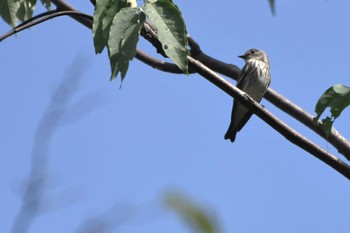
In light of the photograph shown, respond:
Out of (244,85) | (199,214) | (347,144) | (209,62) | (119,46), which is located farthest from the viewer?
(244,85)

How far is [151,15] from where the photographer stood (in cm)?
266

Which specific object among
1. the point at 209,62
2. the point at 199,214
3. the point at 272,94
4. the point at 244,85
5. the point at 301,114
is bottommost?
the point at 199,214

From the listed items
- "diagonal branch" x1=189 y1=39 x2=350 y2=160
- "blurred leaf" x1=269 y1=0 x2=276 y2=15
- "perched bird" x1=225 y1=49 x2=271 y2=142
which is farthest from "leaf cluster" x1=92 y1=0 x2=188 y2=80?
"perched bird" x1=225 y1=49 x2=271 y2=142

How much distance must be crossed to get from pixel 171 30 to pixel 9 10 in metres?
1.56

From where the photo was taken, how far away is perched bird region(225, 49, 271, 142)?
9.03 meters

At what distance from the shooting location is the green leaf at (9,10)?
3838 mm

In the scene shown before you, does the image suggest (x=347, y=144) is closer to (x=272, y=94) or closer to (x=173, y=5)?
(x=272, y=94)

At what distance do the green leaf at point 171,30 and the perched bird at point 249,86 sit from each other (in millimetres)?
5944

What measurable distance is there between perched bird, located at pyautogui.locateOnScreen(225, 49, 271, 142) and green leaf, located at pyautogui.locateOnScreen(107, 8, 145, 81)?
603cm

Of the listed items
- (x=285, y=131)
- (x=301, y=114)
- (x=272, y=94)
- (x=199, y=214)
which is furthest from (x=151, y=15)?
(x=272, y=94)

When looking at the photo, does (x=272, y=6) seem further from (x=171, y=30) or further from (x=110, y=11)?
(x=110, y=11)

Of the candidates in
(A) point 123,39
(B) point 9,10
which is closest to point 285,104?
(B) point 9,10

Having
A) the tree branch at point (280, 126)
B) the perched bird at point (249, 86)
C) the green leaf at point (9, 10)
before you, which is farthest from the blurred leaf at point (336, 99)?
the perched bird at point (249, 86)

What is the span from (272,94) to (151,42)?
90.2 inches
